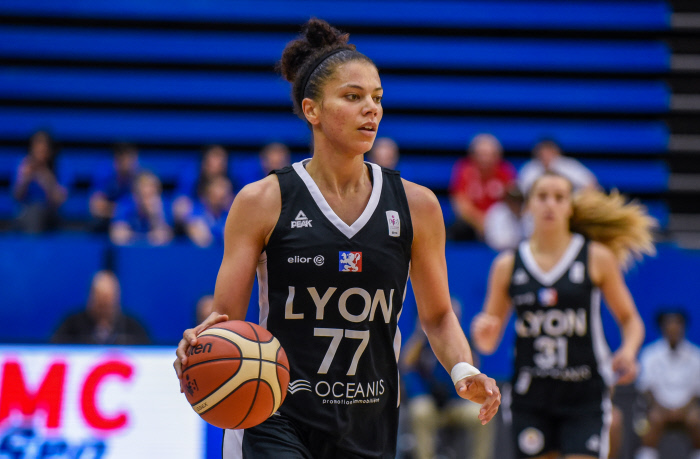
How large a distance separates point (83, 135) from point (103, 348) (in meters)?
6.02

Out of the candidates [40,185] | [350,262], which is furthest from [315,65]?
[40,185]

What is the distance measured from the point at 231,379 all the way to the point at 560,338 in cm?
295

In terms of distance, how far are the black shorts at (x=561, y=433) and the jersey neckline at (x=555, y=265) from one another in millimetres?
809

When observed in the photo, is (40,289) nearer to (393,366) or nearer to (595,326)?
(595,326)

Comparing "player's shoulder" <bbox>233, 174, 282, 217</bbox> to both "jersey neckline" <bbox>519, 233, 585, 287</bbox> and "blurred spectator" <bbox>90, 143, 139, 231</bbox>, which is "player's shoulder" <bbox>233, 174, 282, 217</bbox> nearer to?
"jersey neckline" <bbox>519, 233, 585, 287</bbox>

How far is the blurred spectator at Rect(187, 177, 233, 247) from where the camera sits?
27.6 feet

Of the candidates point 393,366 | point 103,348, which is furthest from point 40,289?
point 393,366

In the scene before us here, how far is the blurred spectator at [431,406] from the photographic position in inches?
301

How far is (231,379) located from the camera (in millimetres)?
2873

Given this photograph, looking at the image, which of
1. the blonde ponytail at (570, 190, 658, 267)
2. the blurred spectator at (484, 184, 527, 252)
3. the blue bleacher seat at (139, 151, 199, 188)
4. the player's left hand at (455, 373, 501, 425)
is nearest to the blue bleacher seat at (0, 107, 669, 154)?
the blue bleacher seat at (139, 151, 199, 188)

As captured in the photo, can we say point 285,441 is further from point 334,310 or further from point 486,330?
point 486,330

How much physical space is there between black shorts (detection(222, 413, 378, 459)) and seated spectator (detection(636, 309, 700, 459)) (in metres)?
5.94

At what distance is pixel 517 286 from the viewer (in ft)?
18.0

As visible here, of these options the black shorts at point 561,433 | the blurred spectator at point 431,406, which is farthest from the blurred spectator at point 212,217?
the black shorts at point 561,433
